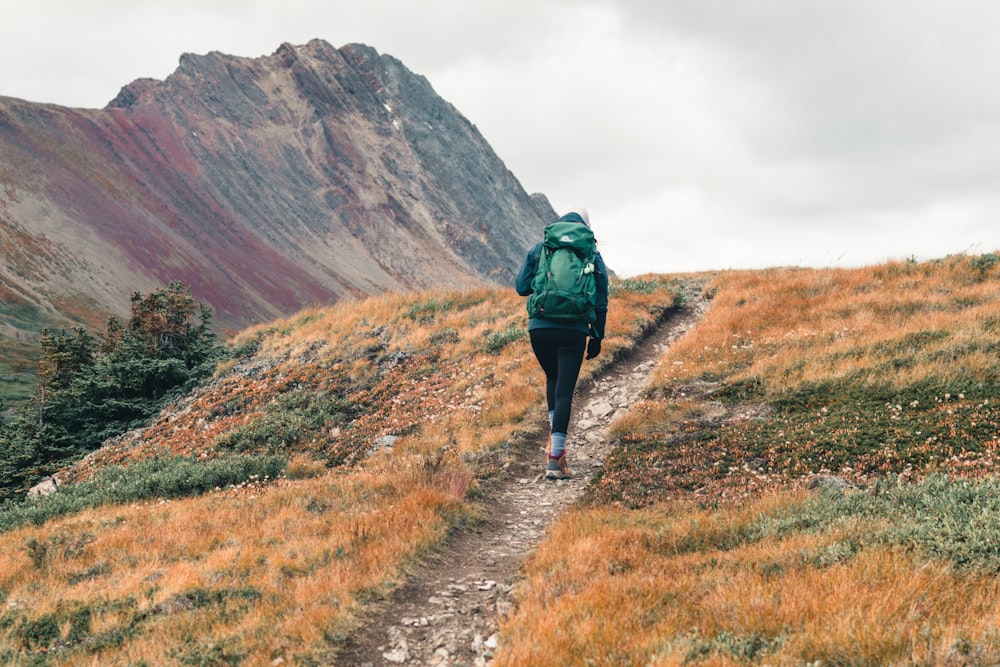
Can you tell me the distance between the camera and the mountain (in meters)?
58.7

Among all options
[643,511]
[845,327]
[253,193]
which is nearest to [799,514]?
[643,511]

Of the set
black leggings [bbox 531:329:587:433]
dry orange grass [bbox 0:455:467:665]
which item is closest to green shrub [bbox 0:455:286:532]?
dry orange grass [bbox 0:455:467:665]

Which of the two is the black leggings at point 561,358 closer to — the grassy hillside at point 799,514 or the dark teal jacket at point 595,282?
the dark teal jacket at point 595,282

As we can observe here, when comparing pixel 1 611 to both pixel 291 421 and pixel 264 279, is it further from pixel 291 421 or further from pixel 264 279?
pixel 264 279

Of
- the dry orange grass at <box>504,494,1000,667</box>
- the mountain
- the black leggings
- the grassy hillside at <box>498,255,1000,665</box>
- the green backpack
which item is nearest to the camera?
the dry orange grass at <box>504,494,1000,667</box>

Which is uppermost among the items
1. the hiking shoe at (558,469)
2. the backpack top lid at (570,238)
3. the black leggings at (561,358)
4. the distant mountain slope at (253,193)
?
the distant mountain slope at (253,193)

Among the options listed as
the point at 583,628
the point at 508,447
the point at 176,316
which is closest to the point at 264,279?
the point at 176,316

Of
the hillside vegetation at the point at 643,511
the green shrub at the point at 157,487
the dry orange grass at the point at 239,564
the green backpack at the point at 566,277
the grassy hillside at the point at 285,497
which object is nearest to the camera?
the hillside vegetation at the point at 643,511

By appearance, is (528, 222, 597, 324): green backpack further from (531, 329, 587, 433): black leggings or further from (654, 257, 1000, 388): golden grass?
(654, 257, 1000, 388): golden grass

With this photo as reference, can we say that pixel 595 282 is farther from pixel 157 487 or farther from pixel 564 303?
pixel 157 487

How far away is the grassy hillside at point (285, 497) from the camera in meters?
4.79

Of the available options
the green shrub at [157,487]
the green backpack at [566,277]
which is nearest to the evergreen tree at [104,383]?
the green shrub at [157,487]

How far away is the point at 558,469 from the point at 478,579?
303 cm

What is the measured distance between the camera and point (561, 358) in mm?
7652
